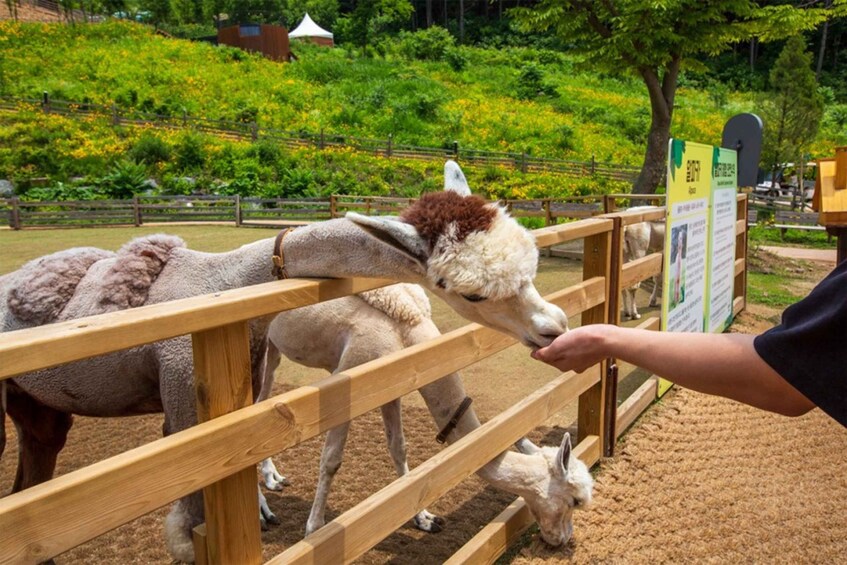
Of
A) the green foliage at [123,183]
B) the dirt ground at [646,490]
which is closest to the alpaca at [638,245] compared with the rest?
the dirt ground at [646,490]

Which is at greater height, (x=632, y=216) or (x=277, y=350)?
(x=632, y=216)

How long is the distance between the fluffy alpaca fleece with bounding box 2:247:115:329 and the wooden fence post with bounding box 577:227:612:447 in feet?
9.09

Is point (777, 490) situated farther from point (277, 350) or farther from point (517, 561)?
point (277, 350)

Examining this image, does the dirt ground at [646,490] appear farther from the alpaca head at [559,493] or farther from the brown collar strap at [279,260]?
the brown collar strap at [279,260]

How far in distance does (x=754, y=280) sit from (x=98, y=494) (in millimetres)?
11612

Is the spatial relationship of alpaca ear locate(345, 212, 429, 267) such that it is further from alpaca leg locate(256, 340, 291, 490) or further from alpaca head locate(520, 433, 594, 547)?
alpaca leg locate(256, 340, 291, 490)

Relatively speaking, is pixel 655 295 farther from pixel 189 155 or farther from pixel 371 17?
pixel 371 17

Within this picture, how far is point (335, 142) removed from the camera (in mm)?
27250

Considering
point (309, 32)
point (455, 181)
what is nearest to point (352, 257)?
point (455, 181)

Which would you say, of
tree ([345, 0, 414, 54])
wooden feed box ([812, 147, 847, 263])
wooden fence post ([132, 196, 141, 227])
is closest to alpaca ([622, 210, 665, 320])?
wooden feed box ([812, 147, 847, 263])

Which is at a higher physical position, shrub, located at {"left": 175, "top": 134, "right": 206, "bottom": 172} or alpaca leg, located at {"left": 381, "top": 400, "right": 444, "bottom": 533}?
shrub, located at {"left": 175, "top": 134, "right": 206, "bottom": 172}

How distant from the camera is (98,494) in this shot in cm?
138

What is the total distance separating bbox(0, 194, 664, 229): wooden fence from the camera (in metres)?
18.7

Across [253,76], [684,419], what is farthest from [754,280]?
[253,76]
